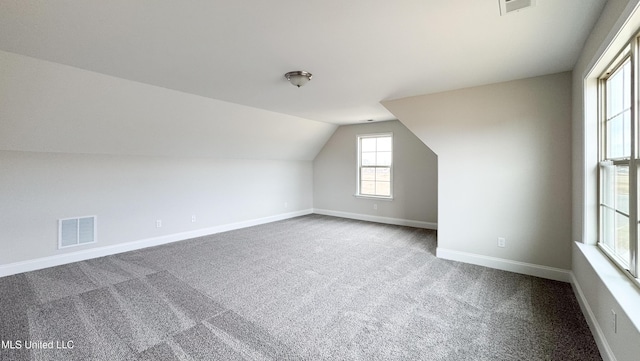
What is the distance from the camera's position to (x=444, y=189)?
3.77 meters

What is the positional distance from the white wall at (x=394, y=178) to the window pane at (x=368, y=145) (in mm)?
199

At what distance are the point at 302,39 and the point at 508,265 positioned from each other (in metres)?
3.50

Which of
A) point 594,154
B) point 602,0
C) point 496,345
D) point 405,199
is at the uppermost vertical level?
point 602,0

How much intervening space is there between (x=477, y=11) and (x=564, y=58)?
→ 1.50 meters

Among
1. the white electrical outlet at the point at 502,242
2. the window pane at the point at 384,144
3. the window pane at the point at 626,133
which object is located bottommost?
the white electrical outlet at the point at 502,242

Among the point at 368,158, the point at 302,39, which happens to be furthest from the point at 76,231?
the point at 368,158

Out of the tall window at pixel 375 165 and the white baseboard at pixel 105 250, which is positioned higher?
the tall window at pixel 375 165

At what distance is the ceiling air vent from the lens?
171 centimetres

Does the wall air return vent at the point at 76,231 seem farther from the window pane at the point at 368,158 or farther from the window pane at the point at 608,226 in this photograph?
→ the window pane at the point at 608,226

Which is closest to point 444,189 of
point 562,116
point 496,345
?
point 562,116

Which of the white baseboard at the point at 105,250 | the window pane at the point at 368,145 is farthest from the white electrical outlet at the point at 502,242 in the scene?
the white baseboard at the point at 105,250

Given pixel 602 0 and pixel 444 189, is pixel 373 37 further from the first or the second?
pixel 444 189

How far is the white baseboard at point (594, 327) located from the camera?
174cm

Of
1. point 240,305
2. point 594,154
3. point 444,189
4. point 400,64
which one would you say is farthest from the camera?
point 444,189
